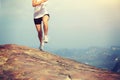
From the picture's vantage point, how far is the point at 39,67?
3625 mm

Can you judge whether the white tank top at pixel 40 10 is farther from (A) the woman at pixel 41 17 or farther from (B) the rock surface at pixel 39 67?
(B) the rock surface at pixel 39 67

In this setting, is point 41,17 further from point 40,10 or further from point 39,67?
point 39,67

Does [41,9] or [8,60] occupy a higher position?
[41,9]

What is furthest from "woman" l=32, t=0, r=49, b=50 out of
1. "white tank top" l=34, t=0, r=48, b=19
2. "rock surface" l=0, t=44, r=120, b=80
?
"rock surface" l=0, t=44, r=120, b=80

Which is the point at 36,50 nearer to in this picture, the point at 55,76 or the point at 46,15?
the point at 46,15

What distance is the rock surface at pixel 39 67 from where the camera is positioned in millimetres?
3437

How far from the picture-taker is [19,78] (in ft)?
11.1

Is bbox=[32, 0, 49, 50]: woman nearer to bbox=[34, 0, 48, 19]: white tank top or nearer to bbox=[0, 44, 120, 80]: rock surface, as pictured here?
bbox=[34, 0, 48, 19]: white tank top

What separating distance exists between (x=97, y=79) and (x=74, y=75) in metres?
0.30

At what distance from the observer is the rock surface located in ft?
11.3

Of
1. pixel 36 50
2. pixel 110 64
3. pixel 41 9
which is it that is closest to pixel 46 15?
pixel 41 9

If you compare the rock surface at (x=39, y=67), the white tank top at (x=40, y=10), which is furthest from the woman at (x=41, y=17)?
the rock surface at (x=39, y=67)

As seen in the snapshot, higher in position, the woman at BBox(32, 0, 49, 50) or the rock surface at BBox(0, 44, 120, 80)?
the woman at BBox(32, 0, 49, 50)

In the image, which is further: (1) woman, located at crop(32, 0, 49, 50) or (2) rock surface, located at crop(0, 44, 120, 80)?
(1) woman, located at crop(32, 0, 49, 50)
